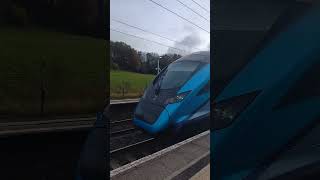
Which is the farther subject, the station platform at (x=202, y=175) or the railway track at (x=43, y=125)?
the station platform at (x=202, y=175)

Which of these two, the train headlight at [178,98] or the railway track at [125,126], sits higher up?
the train headlight at [178,98]

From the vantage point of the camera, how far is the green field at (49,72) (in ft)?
6.06

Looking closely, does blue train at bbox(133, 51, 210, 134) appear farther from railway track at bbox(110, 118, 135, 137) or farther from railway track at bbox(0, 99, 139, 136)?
railway track at bbox(0, 99, 139, 136)

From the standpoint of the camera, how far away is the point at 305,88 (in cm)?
227

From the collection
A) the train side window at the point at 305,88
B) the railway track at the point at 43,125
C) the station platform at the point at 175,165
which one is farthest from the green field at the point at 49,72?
the station platform at the point at 175,165

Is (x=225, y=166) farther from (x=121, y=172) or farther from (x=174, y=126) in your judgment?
(x=174, y=126)

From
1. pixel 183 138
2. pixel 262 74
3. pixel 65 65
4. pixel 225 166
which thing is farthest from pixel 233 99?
pixel 183 138

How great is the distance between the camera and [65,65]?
1943mm

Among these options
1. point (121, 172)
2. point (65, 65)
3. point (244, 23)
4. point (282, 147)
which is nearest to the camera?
point (65, 65)

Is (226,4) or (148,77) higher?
(226,4)

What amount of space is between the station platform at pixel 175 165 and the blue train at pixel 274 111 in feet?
2.67

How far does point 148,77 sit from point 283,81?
1.06 m

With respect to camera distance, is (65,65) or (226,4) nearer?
(65,65)

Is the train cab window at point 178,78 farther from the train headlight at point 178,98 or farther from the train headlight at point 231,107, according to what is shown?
the train headlight at point 231,107
